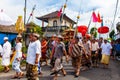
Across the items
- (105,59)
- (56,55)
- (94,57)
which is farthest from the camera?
(94,57)

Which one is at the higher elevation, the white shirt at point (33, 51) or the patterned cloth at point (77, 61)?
the white shirt at point (33, 51)

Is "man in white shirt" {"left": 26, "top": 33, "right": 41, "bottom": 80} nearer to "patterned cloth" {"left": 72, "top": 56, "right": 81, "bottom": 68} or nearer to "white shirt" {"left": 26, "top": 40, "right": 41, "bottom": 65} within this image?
"white shirt" {"left": 26, "top": 40, "right": 41, "bottom": 65}

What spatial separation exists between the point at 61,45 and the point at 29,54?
82.2 inches

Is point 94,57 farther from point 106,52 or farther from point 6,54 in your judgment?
point 6,54

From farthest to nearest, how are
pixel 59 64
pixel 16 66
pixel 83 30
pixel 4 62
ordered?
pixel 83 30, pixel 4 62, pixel 16 66, pixel 59 64

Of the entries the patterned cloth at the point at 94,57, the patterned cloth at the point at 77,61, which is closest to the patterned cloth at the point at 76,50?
the patterned cloth at the point at 77,61

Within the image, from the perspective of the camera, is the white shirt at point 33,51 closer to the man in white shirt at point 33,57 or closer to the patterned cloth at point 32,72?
the man in white shirt at point 33,57

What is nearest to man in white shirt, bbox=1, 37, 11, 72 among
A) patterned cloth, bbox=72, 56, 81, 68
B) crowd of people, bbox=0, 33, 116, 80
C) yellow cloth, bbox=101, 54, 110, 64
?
crowd of people, bbox=0, 33, 116, 80

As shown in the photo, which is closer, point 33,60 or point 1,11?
point 33,60

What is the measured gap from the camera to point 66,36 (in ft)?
54.1

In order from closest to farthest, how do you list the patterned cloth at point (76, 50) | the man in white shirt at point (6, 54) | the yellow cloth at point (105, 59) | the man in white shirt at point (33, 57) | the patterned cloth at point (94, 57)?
the man in white shirt at point (33, 57)
the patterned cloth at point (76, 50)
the man in white shirt at point (6, 54)
the yellow cloth at point (105, 59)
the patterned cloth at point (94, 57)

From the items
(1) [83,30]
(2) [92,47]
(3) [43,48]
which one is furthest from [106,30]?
(3) [43,48]

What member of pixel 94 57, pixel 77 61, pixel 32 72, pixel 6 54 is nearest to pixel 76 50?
pixel 77 61

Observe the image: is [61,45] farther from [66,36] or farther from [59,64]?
[66,36]
